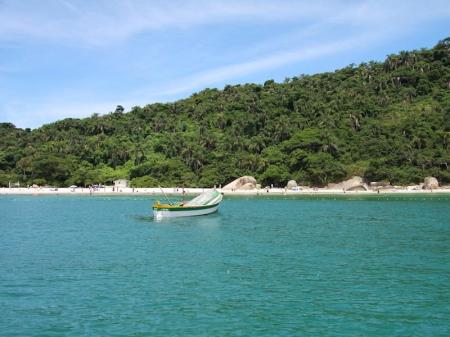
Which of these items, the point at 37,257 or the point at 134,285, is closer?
the point at 134,285

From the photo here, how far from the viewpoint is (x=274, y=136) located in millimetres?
145125

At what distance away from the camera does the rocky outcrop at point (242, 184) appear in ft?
397

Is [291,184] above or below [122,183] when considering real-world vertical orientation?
below

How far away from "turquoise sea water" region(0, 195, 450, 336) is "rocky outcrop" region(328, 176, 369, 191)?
2714 inches

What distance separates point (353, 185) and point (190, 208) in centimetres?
6482

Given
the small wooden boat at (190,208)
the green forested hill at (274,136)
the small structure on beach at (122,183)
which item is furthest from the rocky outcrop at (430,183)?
the small structure on beach at (122,183)

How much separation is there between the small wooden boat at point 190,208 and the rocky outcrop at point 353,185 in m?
57.6

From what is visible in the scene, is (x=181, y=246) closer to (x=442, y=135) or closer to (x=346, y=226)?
(x=346, y=226)

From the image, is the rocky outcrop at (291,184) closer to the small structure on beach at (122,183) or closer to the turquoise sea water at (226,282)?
the small structure on beach at (122,183)

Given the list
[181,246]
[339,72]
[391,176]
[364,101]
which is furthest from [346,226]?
[339,72]

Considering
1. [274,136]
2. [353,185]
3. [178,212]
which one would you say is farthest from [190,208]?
[274,136]

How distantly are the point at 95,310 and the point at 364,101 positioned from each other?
140 m

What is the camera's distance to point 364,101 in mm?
149125

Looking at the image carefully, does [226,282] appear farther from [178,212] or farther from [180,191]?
[180,191]
